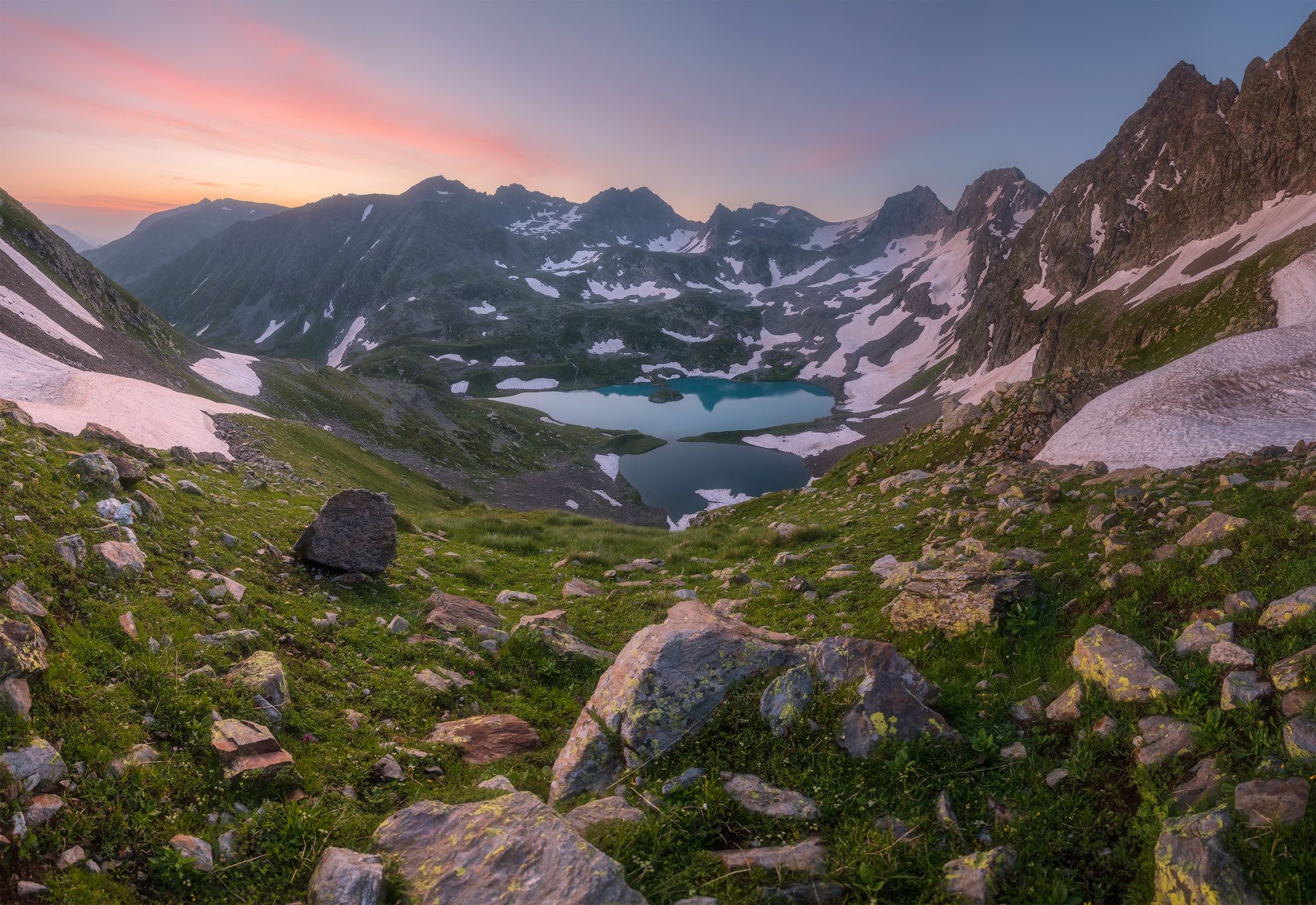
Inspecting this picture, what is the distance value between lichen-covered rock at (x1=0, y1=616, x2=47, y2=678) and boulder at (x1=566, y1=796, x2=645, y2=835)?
20.1ft

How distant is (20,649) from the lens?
20.6 ft

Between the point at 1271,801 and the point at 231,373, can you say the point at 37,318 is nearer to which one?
the point at 231,373

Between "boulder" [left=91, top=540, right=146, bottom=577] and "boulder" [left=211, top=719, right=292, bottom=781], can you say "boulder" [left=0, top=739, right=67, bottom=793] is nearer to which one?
"boulder" [left=211, top=719, right=292, bottom=781]

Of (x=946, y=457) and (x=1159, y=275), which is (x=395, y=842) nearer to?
(x=946, y=457)

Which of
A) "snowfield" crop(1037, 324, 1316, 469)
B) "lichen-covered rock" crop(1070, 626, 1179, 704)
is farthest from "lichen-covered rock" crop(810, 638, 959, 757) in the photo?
"snowfield" crop(1037, 324, 1316, 469)

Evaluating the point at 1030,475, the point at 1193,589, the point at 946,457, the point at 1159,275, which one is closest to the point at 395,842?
the point at 1193,589

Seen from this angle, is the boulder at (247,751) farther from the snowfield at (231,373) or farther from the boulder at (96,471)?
the snowfield at (231,373)

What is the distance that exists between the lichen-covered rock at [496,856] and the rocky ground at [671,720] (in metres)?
0.03

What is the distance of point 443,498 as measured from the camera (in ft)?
180

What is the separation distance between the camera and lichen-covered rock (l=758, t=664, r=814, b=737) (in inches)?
285

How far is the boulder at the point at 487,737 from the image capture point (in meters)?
8.34

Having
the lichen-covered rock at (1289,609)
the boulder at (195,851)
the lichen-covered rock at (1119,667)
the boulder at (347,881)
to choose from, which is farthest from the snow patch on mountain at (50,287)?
the lichen-covered rock at (1289,609)

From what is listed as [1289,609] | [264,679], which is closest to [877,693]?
[1289,609]

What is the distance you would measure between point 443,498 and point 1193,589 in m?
54.7
